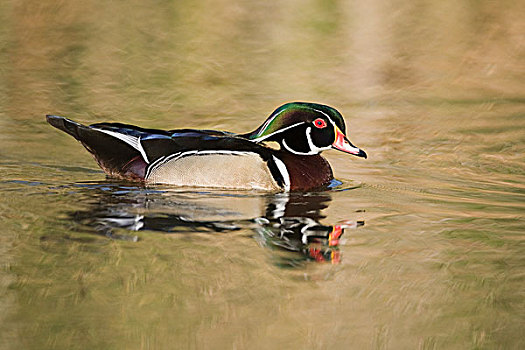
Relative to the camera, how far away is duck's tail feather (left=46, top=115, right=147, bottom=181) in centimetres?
902

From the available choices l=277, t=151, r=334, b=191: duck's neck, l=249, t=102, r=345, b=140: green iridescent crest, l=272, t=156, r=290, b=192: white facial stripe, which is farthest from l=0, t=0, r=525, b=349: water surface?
l=249, t=102, r=345, b=140: green iridescent crest

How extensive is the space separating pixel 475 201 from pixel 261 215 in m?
2.13

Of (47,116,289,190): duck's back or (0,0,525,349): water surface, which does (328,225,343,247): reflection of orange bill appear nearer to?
(0,0,525,349): water surface

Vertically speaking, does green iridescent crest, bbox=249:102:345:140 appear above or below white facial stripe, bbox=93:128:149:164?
above

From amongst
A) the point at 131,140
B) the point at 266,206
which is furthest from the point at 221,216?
the point at 131,140

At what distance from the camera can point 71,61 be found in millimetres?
15664

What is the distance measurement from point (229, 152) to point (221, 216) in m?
1.41

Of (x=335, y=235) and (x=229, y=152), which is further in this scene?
(x=229, y=152)

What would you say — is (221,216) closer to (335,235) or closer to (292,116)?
(335,235)

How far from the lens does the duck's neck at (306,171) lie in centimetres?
891

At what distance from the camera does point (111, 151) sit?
9.10 meters

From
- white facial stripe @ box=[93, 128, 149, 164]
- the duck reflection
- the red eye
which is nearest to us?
the duck reflection

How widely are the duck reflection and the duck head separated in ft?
2.01

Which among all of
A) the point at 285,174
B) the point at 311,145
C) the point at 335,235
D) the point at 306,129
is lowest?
the point at 335,235
